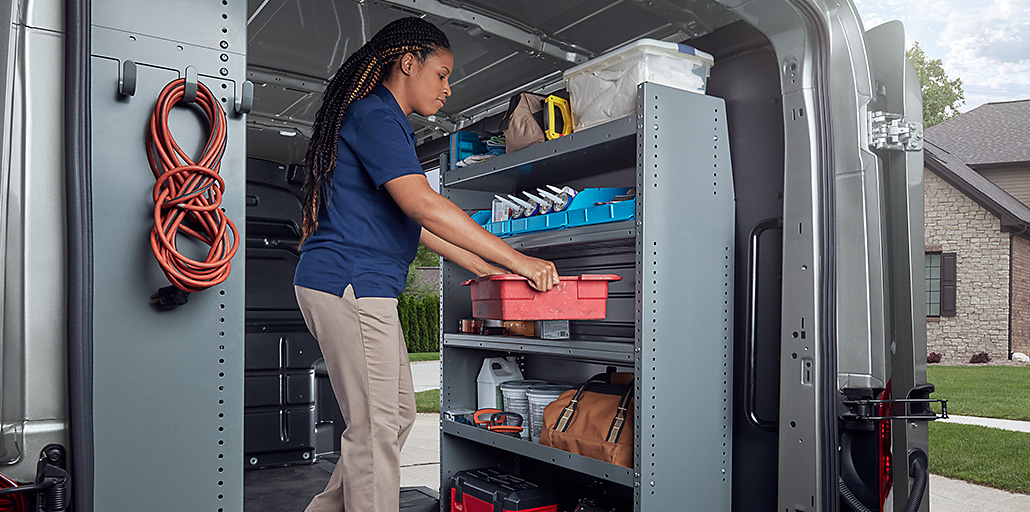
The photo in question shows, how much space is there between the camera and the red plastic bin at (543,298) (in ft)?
8.85

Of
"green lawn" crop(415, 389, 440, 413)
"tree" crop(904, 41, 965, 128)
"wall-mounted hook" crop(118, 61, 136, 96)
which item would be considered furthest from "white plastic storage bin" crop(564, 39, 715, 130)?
"tree" crop(904, 41, 965, 128)

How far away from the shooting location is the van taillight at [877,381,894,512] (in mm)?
2406

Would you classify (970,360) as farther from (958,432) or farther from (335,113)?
(335,113)

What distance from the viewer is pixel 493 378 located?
13.2 ft

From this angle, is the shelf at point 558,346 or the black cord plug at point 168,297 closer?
the black cord plug at point 168,297

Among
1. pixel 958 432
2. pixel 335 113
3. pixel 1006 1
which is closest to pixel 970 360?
pixel 958 432

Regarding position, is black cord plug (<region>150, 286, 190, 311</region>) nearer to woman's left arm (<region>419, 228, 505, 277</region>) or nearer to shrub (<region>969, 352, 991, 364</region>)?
woman's left arm (<region>419, 228, 505, 277</region>)

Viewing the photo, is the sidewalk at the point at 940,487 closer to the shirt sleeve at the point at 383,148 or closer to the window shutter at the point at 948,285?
the shirt sleeve at the point at 383,148

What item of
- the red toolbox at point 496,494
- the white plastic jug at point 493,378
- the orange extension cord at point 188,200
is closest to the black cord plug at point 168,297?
the orange extension cord at point 188,200

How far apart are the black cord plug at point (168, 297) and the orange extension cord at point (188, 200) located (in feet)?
0.05

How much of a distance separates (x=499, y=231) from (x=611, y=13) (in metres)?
1.19

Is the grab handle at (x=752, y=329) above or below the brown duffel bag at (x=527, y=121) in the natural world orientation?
below

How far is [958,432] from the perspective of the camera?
28.0 feet

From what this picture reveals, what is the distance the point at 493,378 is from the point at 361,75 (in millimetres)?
1930
